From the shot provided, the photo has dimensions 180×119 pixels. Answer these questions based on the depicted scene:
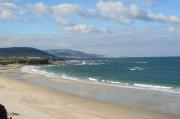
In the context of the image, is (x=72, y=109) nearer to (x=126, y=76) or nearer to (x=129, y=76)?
(x=126, y=76)

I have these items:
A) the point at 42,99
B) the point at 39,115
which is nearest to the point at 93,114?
the point at 39,115

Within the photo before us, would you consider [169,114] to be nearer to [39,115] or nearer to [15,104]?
[39,115]

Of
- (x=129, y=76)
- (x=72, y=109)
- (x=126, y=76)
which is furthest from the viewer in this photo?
(x=129, y=76)

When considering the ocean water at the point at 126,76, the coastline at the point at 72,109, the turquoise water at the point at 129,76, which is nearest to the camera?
the coastline at the point at 72,109

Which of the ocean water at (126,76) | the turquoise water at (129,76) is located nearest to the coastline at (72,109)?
the ocean water at (126,76)

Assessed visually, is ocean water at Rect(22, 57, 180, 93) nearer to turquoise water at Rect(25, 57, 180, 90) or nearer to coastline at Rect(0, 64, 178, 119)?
turquoise water at Rect(25, 57, 180, 90)

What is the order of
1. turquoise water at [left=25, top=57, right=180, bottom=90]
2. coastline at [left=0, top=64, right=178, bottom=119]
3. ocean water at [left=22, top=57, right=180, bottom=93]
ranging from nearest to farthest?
coastline at [left=0, top=64, right=178, bottom=119] → ocean water at [left=22, top=57, right=180, bottom=93] → turquoise water at [left=25, top=57, right=180, bottom=90]

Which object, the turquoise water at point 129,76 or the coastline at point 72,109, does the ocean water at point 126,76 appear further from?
the coastline at point 72,109

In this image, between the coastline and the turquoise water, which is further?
the turquoise water

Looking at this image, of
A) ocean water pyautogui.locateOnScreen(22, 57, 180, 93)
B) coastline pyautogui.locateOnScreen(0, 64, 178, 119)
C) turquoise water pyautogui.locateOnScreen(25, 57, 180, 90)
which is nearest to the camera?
coastline pyautogui.locateOnScreen(0, 64, 178, 119)

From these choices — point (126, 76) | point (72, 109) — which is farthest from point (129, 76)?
point (72, 109)

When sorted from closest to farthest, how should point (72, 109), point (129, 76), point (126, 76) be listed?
1. point (72, 109)
2. point (126, 76)
3. point (129, 76)

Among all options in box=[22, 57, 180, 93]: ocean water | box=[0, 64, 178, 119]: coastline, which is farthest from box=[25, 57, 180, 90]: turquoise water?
box=[0, 64, 178, 119]: coastline

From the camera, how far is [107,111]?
76.5 feet
